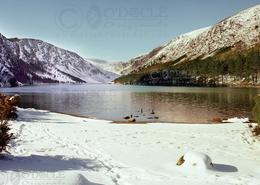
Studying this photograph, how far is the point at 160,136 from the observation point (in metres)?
28.3

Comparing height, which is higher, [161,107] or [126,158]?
[126,158]

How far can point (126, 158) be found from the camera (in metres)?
19.5

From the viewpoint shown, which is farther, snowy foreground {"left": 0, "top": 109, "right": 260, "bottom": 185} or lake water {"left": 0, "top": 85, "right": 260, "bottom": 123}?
lake water {"left": 0, "top": 85, "right": 260, "bottom": 123}

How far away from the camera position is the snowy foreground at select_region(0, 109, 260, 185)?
14.6 m

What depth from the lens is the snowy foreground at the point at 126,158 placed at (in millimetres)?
14602

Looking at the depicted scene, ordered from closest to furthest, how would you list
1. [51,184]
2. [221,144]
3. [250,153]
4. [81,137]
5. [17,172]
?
[51,184]
[17,172]
[250,153]
[221,144]
[81,137]

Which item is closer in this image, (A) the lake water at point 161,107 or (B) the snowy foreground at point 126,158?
(B) the snowy foreground at point 126,158

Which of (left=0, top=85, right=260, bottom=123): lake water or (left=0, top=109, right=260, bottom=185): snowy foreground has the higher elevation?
(left=0, top=109, right=260, bottom=185): snowy foreground

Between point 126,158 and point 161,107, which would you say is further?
point 161,107

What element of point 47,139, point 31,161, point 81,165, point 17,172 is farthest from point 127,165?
point 47,139

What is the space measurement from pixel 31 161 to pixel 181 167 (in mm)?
7302

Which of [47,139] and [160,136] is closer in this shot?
[47,139]

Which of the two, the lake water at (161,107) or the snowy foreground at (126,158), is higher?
the snowy foreground at (126,158)

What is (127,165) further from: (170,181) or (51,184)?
(51,184)
